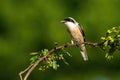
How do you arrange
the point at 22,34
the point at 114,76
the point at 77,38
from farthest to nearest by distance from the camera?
the point at 22,34 → the point at 114,76 → the point at 77,38

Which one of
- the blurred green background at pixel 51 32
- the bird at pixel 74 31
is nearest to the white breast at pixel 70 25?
the bird at pixel 74 31

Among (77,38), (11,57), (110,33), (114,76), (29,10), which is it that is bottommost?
(110,33)

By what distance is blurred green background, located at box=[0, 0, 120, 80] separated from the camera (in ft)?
62.6

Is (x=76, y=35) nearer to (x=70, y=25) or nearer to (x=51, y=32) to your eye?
(x=70, y=25)

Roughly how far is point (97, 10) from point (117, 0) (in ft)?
2.16

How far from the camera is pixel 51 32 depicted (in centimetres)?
1986

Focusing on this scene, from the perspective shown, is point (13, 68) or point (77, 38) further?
point (13, 68)

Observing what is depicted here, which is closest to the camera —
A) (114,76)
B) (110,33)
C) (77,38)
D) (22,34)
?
(110,33)

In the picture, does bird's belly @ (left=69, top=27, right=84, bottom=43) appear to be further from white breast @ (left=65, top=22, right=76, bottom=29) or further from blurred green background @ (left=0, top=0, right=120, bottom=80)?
blurred green background @ (left=0, top=0, right=120, bottom=80)

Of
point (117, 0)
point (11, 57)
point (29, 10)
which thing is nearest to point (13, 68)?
point (11, 57)

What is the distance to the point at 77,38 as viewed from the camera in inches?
310

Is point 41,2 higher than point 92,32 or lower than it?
higher

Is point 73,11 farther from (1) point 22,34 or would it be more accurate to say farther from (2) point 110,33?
(2) point 110,33

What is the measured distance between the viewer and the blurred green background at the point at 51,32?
→ 751 inches
